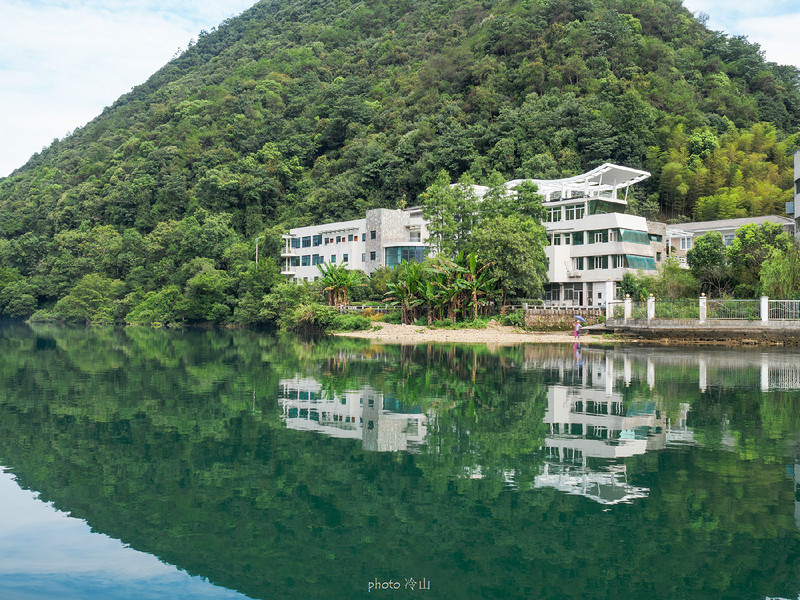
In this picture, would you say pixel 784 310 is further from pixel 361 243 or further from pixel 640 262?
pixel 361 243

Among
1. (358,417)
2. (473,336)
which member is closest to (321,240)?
(473,336)

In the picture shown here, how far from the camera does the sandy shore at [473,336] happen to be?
128 ft

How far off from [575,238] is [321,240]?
25.6 m

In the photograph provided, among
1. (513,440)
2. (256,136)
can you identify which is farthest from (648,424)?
(256,136)

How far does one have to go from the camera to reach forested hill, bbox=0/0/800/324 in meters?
66.6

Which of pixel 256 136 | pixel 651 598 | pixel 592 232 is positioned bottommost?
pixel 651 598

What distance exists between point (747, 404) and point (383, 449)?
29.1ft

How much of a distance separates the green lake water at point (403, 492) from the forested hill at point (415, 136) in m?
50.1

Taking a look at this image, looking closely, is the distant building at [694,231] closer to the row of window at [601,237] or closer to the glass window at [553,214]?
the row of window at [601,237]

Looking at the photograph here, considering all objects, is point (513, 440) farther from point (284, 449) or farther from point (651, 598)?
point (651, 598)

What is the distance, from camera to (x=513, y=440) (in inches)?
471

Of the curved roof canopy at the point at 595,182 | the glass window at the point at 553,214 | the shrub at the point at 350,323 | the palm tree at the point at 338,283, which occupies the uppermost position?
the curved roof canopy at the point at 595,182

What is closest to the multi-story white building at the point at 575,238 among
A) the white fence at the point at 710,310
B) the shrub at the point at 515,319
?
the white fence at the point at 710,310

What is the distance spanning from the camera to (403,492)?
356 inches
